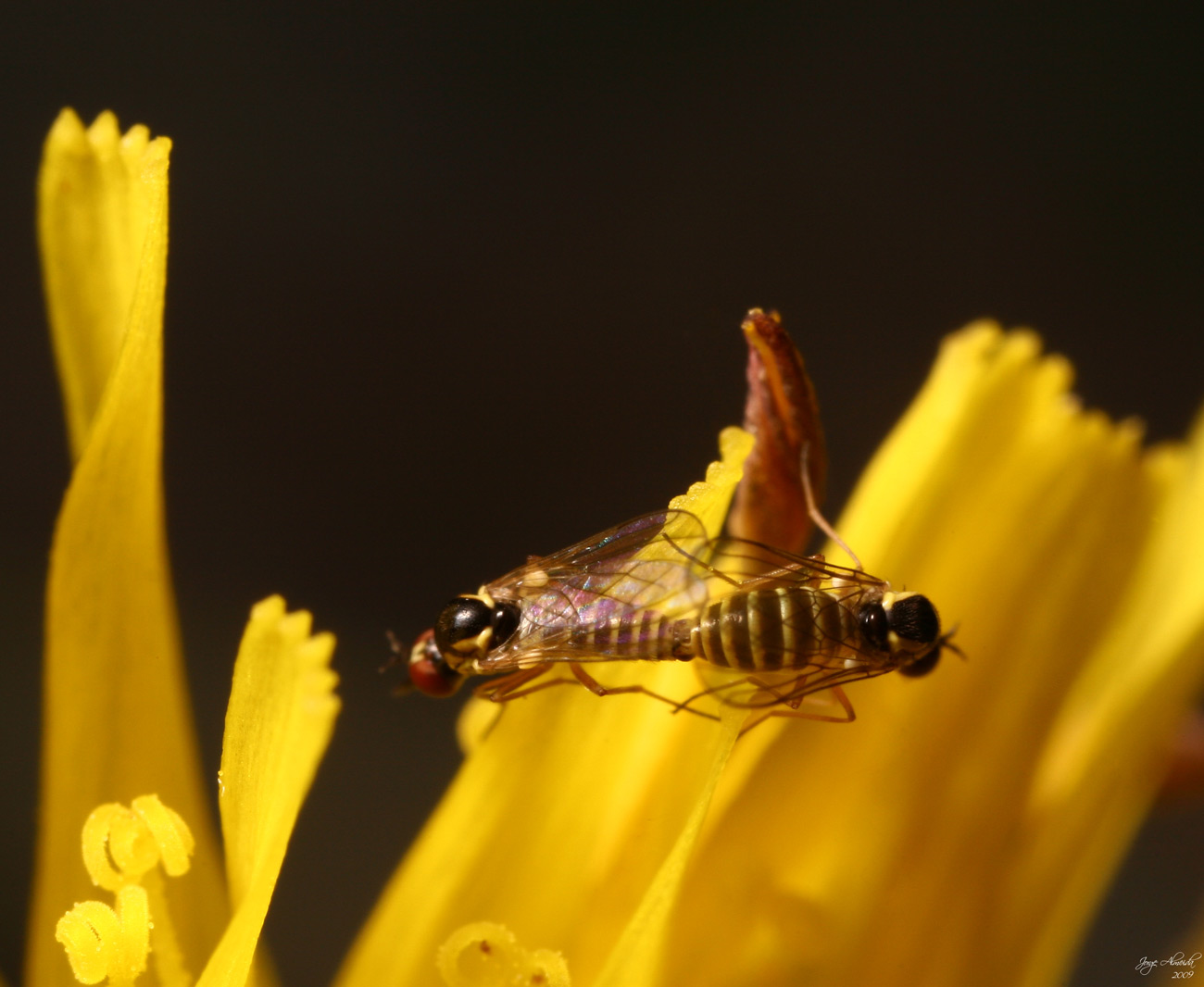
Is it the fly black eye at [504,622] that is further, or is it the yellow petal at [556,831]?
the fly black eye at [504,622]

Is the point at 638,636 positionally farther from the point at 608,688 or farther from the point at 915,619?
the point at 915,619

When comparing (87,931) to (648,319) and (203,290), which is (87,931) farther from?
(203,290)

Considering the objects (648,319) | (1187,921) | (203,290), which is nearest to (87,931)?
(648,319)

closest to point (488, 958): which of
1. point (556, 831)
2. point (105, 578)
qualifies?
point (556, 831)

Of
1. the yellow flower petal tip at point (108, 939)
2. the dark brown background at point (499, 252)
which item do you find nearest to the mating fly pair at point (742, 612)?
the yellow flower petal tip at point (108, 939)

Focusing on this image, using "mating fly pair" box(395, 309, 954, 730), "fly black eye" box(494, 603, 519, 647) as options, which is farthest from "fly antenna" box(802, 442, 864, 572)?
"fly black eye" box(494, 603, 519, 647)

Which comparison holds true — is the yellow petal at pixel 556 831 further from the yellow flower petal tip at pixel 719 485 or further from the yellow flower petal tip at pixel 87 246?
the yellow flower petal tip at pixel 87 246

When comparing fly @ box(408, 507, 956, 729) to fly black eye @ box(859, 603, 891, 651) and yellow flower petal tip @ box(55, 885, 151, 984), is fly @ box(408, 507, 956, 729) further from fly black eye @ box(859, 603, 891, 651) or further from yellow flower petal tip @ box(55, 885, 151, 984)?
yellow flower petal tip @ box(55, 885, 151, 984)
